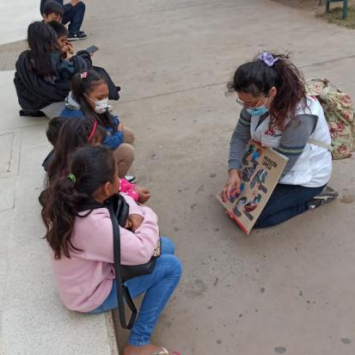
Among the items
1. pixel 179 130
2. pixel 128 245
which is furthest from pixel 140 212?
pixel 179 130

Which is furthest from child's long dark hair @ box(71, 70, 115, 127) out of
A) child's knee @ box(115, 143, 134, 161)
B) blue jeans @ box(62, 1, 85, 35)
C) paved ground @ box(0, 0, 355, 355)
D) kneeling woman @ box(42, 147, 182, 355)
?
blue jeans @ box(62, 1, 85, 35)

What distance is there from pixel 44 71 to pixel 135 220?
2113 mm

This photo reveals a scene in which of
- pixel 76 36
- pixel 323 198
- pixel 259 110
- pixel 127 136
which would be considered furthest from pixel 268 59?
pixel 76 36

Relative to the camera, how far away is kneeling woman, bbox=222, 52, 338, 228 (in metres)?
2.25

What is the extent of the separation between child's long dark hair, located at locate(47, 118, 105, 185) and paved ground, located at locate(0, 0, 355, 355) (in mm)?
654

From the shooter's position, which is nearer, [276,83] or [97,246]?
[97,246]

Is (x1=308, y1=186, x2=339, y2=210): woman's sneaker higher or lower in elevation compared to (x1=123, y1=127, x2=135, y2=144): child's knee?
lower

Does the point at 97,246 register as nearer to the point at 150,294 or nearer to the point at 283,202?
the point at 150,294

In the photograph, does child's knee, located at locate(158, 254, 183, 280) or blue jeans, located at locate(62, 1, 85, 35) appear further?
blue jeans, located at locate(62, 1, 85, 35)

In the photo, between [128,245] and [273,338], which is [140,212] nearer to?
[128,245]

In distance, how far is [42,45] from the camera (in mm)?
3410

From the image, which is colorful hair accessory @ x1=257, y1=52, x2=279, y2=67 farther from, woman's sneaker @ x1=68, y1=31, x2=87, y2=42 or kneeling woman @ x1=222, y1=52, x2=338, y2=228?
woman's sneaker @ x1=68, y1=31, x2=87, y2=42

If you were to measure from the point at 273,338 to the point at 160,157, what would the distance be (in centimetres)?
189

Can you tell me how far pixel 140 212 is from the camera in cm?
194
